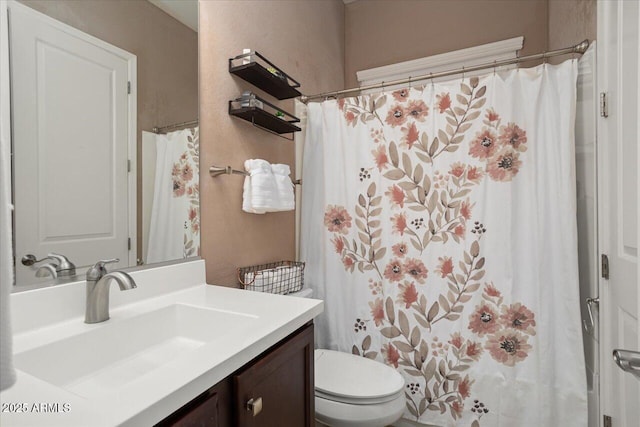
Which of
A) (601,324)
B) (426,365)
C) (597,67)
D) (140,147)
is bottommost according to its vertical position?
(426,365)

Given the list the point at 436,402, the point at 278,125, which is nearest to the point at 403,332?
the point at 436,402

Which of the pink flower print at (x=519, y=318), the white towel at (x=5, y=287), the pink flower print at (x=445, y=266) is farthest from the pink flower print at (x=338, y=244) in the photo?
the white towel at (x=5, y=287)

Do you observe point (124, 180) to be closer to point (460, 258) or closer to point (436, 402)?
point (460, 258)

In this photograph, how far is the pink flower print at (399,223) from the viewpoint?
5.61 ft

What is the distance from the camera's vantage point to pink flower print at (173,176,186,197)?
1.23 meters

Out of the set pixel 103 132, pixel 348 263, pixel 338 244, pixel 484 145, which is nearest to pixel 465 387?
pixel 348 263

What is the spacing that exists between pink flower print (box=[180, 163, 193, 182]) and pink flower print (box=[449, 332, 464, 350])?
1463mm

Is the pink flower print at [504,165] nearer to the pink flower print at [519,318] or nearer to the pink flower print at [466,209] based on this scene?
the pink flower print at [466,209]

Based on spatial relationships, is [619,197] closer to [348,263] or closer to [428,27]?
[348,263]

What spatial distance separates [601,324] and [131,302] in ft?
5.81

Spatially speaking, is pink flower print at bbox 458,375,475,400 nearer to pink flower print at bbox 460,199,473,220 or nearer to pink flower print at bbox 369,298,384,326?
pink flower print at bbox 369,298,384,326

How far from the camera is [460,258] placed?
1599 millimetres

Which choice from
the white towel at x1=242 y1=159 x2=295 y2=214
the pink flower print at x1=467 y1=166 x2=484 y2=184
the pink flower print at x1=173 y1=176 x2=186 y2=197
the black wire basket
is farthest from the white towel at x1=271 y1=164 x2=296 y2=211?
the pink flower print at x1=467 y1=166 x2=484 y2=184

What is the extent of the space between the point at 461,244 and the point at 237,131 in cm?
123
